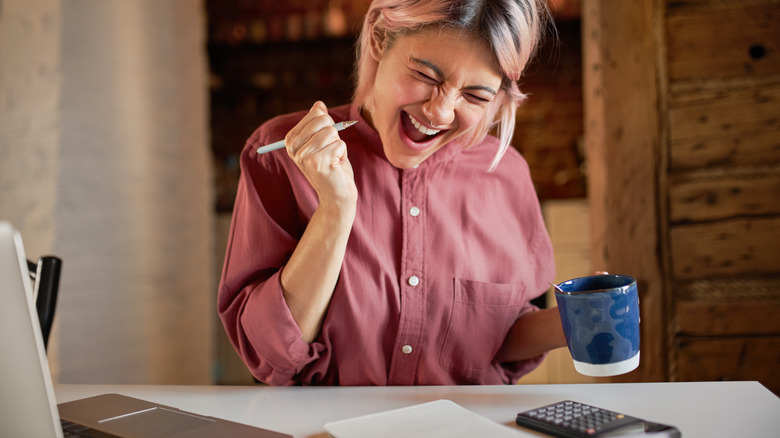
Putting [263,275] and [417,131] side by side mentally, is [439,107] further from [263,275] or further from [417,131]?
[263,275]

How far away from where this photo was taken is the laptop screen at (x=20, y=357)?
22.8 inches

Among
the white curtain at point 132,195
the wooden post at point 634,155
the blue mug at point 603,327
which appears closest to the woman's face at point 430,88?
the blue mug at point 603,327

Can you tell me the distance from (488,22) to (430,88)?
0.50ft

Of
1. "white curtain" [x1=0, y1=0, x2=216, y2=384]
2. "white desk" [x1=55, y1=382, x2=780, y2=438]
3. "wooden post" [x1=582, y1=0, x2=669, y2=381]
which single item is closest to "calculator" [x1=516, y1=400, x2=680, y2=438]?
"white desk" [x1=55, y1=382, x2=780, y2=438]

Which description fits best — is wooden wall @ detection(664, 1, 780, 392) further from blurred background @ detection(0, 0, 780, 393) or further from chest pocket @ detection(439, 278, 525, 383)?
chest pocket @ detection(439, 278, 525, 383)

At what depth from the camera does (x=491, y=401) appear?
3.20ft

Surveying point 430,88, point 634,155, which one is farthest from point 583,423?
point 634,155

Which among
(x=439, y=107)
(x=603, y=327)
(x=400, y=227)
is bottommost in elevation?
(x=603, y=327)

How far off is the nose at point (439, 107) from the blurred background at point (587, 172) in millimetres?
348

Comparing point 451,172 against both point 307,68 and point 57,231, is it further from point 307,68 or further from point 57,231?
point 307,68

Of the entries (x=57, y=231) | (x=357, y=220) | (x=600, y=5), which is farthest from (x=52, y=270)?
(x=600, y=5)

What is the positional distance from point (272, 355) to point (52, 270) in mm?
460

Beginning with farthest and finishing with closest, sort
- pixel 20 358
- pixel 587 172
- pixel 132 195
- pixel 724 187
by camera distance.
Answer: pixel 132 195, pixel 587 172, pixel 724 187, pixel 20 358

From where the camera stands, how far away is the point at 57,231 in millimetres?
Answer: 2473
